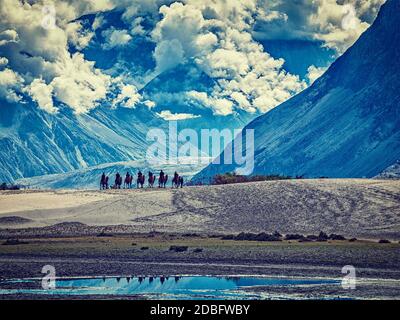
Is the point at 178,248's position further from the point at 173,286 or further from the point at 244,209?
the point at 244,209

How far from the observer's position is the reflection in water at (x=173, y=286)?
51969 mm

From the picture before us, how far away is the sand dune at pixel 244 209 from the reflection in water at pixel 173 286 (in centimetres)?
2986

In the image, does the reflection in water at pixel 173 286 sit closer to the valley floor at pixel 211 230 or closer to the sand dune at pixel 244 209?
the valley floor at pixel 211 230

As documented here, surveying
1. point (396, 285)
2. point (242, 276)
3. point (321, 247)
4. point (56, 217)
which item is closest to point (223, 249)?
point (321, 247)

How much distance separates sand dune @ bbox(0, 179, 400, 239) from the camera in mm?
93688

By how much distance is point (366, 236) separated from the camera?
86125 millimetres

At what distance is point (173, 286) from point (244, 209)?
1841 inches

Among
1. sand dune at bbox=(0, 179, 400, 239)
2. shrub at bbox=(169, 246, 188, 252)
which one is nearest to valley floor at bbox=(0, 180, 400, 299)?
sand dune at bbox=(0, 179, 400, 239)

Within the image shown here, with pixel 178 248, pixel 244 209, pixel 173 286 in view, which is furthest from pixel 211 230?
pixel 173 286

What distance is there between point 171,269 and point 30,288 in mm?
13565

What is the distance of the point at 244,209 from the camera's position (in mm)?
102438
